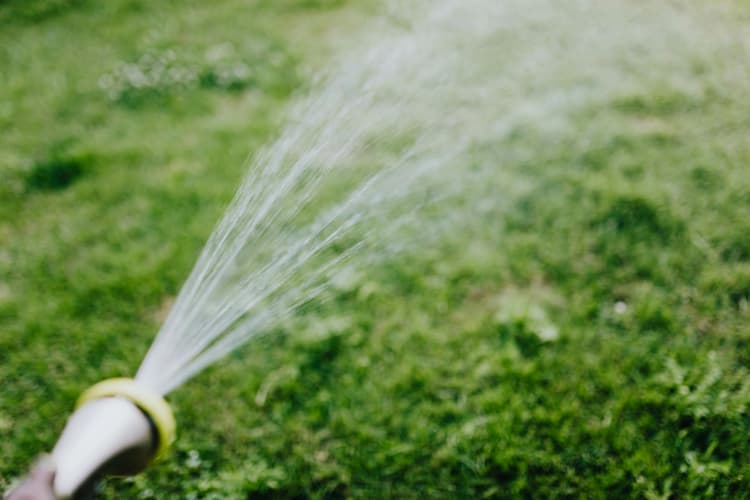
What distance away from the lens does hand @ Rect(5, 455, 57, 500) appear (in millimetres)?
1549

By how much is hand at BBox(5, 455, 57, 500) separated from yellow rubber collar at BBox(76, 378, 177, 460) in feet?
0.75

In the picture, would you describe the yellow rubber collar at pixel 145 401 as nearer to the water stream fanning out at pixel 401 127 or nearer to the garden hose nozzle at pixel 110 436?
the garden hose nozzle at pixel 110 436

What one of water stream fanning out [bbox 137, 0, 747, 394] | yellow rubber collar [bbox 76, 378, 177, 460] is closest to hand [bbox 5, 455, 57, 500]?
yellow rubber collar [bbox 76, 378, 177, 460]

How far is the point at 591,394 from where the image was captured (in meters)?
2.78

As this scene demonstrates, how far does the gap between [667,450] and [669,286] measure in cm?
103

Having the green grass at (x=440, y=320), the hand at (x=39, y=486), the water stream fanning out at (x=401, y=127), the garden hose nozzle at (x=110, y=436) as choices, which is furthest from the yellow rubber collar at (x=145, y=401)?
the green grass at (x=440, y=320)

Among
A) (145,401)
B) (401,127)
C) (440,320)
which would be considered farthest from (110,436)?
(401,127)

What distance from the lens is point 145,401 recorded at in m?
1.75

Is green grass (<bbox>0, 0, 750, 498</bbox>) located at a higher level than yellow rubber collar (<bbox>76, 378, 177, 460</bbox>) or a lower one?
lower

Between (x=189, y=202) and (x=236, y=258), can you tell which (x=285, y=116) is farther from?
(x=236, y=258)

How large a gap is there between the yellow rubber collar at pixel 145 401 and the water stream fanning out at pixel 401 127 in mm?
459

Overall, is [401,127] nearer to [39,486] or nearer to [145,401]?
[145,401]

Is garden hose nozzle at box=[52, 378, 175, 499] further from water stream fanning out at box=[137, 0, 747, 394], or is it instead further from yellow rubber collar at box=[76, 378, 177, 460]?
Result: water stream fanning out at box=[137, 0, 747, 394]

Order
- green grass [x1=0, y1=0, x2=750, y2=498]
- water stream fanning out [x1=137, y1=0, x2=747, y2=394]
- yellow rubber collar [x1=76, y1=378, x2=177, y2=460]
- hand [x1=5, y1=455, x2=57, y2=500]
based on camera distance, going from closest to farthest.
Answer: hand [x1=5, y1=455, x2=57, y2=500]
yellow rubber collar [x1=76, y1=378, x2=177, y2=460]
green grass [x1=0, y1=0, x2=750, y2=498]
water stream fanning out [x1=137, y1=0, x2=747, y2=394]
